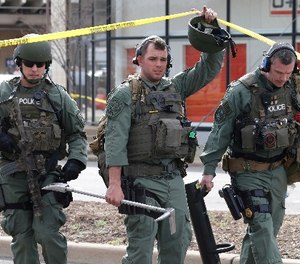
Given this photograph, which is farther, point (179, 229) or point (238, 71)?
point (238, 71)

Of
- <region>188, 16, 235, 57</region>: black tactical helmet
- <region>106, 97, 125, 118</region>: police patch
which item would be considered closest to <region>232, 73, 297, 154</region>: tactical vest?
<region>188, 16, 235, 57</region>: black tactical helmet

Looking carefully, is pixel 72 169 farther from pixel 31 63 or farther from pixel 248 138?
pixel 248 138

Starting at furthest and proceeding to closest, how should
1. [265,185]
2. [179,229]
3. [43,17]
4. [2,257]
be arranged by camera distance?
[43,17] → [2,257] → [265,185] → [179,229]

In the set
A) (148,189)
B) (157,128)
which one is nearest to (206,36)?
(157,128)

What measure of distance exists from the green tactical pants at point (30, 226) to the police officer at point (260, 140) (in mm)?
1098

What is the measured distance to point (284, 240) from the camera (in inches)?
322

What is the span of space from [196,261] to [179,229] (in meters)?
1.79

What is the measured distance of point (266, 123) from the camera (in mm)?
6430

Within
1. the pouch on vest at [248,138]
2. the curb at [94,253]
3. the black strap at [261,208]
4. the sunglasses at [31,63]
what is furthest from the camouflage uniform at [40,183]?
the curb at [94,253]

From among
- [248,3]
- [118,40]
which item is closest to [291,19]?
[248,3]

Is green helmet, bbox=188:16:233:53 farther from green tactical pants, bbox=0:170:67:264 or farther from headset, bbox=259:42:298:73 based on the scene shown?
green tactical pants, bbox=0:170:67:264

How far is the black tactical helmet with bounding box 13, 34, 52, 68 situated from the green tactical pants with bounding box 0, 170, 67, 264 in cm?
83

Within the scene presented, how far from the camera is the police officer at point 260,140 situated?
20.8 feet

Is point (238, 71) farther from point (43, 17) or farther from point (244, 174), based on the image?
point (43, 17)
